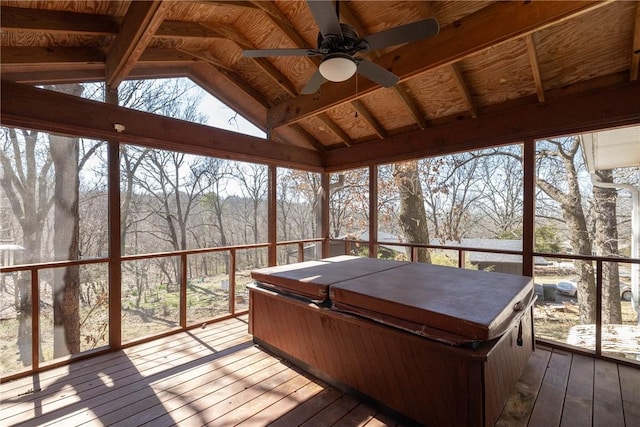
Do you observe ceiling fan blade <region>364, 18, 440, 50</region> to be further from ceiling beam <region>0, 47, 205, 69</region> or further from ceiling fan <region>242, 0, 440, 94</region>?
ceiling beam <region>0, 47, 205, 69</region>

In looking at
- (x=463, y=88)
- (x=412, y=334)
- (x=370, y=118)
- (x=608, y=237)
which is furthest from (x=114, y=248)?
(x=608, y=237)

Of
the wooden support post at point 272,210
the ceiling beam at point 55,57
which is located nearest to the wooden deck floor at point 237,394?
the wooden support post at point 272,210

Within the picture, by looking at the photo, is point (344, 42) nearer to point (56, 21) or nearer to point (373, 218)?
point (56, 21)

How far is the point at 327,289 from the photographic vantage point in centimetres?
239

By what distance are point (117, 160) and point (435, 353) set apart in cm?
351

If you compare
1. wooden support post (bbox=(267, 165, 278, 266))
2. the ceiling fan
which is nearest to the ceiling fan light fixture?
the ceiling fan

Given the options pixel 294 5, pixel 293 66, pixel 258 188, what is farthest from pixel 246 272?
pixel 294 5

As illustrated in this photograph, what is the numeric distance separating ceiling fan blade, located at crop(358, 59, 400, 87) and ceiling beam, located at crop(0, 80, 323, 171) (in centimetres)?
241

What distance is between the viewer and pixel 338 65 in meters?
1.96

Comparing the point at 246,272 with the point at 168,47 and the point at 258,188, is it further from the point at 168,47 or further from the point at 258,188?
the point at 168,47

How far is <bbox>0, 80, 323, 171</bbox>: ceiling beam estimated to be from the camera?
2.62 m

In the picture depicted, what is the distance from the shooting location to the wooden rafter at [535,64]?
263 centimetres

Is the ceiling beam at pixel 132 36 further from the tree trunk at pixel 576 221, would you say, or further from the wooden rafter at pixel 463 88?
the tree trunk at pixel 576 221

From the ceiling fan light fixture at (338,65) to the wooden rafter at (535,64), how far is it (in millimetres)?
1774
